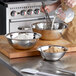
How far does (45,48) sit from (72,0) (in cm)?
54

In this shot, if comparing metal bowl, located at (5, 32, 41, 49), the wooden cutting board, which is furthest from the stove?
metal bowl, located at (5, 32, 41, 49)

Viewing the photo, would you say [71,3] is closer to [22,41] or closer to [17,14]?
[22,41]

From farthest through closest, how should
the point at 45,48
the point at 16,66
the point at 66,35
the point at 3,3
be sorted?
the point at 3,3 < the point at 66,35 < the point at 45,48 < the point at 16,66

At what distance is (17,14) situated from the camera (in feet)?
13.5

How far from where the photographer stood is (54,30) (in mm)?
2699

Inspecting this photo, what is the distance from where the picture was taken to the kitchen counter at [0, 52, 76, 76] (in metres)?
2.12

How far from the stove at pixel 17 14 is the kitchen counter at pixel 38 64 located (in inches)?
66.0

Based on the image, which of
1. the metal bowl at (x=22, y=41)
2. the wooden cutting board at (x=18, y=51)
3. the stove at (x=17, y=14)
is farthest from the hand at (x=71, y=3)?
the stove at (x=17, y=14)

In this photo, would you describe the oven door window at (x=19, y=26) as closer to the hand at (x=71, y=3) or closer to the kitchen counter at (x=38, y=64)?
the hand at (x=71, y=3)

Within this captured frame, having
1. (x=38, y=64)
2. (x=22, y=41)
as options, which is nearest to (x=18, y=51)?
(x=22, y=41)

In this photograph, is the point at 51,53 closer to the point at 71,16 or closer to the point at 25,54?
the point at 25,54

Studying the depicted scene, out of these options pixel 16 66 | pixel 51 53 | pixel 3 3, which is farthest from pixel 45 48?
pixel 3 3

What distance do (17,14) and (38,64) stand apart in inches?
77.7

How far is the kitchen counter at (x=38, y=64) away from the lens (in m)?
2.12
